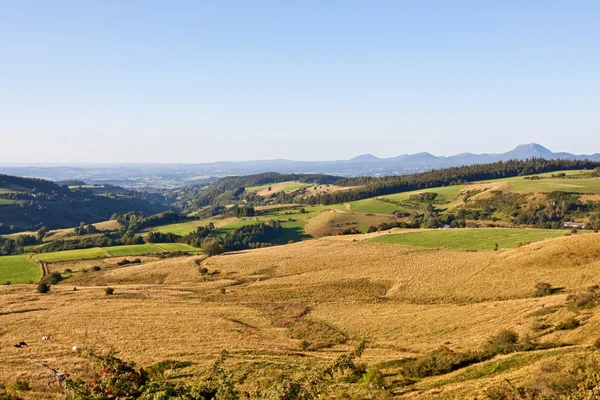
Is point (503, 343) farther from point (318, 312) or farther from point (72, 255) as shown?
point (72, 255)

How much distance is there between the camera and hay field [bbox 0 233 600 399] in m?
30.0

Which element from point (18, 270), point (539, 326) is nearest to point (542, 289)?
point (539, 326)

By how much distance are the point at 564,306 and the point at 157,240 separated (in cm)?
13019

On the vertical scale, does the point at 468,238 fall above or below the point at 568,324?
below

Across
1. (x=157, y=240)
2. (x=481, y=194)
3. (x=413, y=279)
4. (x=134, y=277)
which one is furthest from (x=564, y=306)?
(x=481, y=194)

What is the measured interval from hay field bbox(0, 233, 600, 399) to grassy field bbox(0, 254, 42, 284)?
12624 millimetres

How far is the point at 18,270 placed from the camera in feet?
301

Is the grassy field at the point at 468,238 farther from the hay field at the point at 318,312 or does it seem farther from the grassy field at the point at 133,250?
the grassy field at the point at 133,250

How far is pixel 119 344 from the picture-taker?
36.3 m

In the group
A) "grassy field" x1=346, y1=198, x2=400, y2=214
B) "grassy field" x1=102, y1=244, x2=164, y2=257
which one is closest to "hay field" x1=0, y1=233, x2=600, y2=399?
"grassy field" x1=102, y1=244, x2=164, y2=257

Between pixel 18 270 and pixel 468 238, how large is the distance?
103 m

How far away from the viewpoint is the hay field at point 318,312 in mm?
29969

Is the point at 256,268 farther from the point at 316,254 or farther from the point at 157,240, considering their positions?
the point at 157,240

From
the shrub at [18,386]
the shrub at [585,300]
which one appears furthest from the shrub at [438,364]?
the shrub at [18,386]
